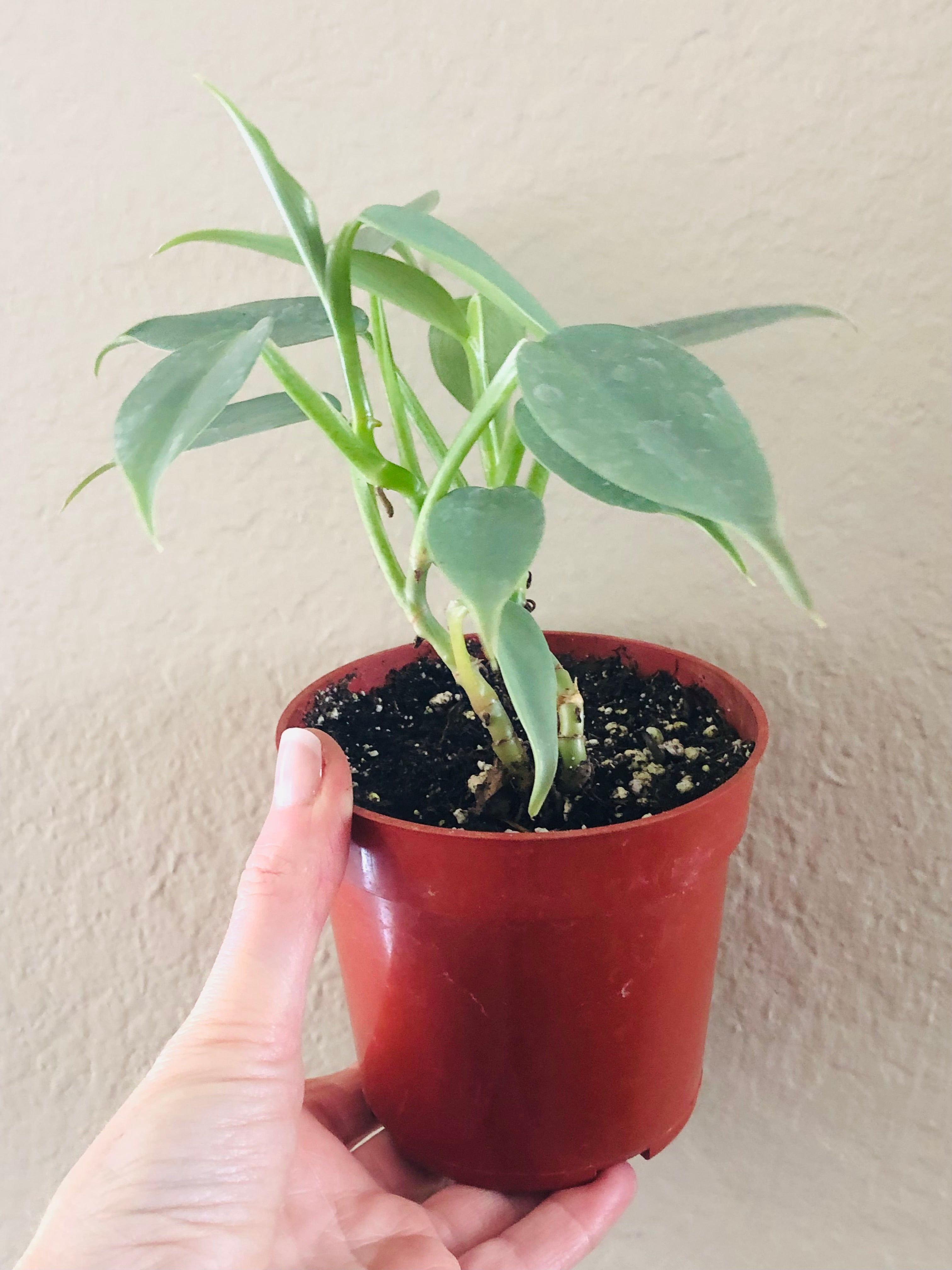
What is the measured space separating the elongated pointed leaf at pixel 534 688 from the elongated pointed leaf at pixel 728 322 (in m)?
0.19

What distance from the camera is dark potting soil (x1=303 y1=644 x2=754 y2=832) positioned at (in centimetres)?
54

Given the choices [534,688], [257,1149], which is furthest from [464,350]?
[257,1149]

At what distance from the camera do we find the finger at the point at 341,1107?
73 centimetres

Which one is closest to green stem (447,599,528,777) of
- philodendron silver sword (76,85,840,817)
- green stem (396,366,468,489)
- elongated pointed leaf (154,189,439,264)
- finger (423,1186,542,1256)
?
philodendron silver sword (76,85,840,817)

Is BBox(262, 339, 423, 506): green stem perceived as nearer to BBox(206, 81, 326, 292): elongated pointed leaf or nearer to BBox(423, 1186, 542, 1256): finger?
BBox(206, 81, 326, 292): elongated pointed leaf

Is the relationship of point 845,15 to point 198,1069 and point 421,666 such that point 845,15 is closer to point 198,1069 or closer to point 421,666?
point 421,666

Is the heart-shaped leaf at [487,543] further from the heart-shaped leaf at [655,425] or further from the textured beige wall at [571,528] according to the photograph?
the textured beige wall at [571,528]

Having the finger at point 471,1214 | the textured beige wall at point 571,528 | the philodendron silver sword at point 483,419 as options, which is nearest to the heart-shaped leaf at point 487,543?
the philodendron silver sword at point 483,419

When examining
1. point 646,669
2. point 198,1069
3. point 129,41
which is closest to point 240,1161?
point 198,1069

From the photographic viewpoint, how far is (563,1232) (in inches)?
24.3

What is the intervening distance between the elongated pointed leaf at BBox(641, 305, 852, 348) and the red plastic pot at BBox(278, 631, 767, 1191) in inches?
9.7

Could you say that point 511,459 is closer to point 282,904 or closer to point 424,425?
point 424,425

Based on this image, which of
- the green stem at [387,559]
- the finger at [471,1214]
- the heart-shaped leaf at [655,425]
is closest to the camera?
the heart-shaped leaf at [655,425]

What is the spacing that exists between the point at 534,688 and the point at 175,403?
21 cm
